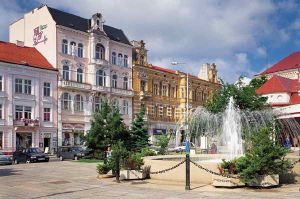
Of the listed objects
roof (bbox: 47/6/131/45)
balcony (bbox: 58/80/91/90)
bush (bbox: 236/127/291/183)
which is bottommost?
bush (bbox: 236/127/291/183)

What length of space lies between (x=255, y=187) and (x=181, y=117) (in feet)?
164

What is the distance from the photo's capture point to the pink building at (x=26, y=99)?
43122mm

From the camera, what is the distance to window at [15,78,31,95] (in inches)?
1751

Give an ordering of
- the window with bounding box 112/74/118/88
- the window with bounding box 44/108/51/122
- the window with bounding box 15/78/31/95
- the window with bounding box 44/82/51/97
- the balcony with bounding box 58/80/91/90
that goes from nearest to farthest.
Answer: the window with bounding box 15/78/31/95 → the window with bounding box 44/108/51/122 → the window with bounding box 44/82/51/97 → the balcony with bounding box 58/80/91/90 → the window with bounding box 112/74/118/88

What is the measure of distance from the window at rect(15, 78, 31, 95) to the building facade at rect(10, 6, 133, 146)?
3.85 meters

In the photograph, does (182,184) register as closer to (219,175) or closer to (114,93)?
(219,175)

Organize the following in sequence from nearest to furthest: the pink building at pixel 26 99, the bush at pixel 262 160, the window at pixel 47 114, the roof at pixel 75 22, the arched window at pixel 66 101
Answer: the bush at pixel 262 160, the pink building at pixel 26 99, the window at pixel 47 114, the arched window at pixel 66 101, the roof at pixel 75 22

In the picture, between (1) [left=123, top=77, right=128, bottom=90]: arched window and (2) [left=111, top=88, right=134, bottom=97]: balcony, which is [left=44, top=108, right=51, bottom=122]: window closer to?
(2) [left=111, top=88, right=134, bottom=97]: balcony

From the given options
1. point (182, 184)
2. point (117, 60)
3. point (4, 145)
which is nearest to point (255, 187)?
point (182, 184)

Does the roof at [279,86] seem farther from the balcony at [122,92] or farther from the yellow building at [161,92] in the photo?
the balcony at [122,92]

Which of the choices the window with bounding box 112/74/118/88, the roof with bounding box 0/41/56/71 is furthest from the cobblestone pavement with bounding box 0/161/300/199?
the window with bounding box 112/74/118/88

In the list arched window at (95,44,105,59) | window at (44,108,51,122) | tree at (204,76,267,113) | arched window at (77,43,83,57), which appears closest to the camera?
tree at (204,76,267,113)

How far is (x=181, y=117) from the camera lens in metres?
64.7

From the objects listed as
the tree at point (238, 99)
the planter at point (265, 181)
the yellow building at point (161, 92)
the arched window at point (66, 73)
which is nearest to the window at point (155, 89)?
the yellow building at point (161, 92)
